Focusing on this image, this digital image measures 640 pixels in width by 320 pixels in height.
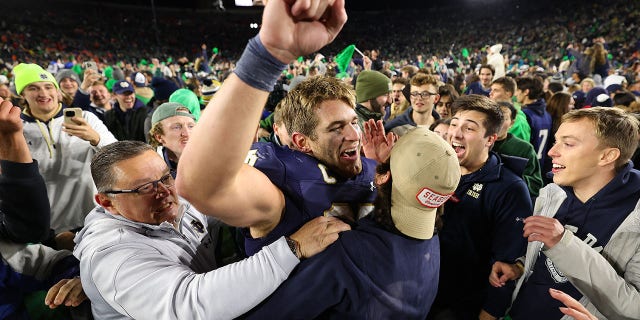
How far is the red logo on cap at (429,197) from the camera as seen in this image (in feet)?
3.87

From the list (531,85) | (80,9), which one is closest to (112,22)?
(80,9)

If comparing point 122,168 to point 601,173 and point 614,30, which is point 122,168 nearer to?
point 601,173

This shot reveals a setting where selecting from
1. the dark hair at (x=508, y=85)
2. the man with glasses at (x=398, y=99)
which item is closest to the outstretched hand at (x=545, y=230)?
the dark hair at (x=508, y=85)

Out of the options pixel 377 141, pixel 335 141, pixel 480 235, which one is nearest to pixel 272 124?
pixel 377 141

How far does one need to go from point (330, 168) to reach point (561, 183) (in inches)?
55.7

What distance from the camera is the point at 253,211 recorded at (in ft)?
3.89

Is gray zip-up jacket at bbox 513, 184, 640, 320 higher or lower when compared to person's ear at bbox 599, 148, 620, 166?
lower

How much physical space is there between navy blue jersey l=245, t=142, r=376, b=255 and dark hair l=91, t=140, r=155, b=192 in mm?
720

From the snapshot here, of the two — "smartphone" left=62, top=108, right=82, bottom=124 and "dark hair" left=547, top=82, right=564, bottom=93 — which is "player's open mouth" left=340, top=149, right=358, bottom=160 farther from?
"dark hair" left=547, top=82, right=564, bottom=93

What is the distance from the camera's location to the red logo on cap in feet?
3.87

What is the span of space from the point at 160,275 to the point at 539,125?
4.61 meters

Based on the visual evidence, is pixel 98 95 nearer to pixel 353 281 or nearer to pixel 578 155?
pixel 353 281

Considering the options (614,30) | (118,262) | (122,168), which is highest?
(614,30)

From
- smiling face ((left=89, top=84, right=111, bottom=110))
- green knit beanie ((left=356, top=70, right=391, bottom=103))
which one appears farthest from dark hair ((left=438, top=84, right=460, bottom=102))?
smiling face ((left=89, top=84, right=111, bottom=110))
